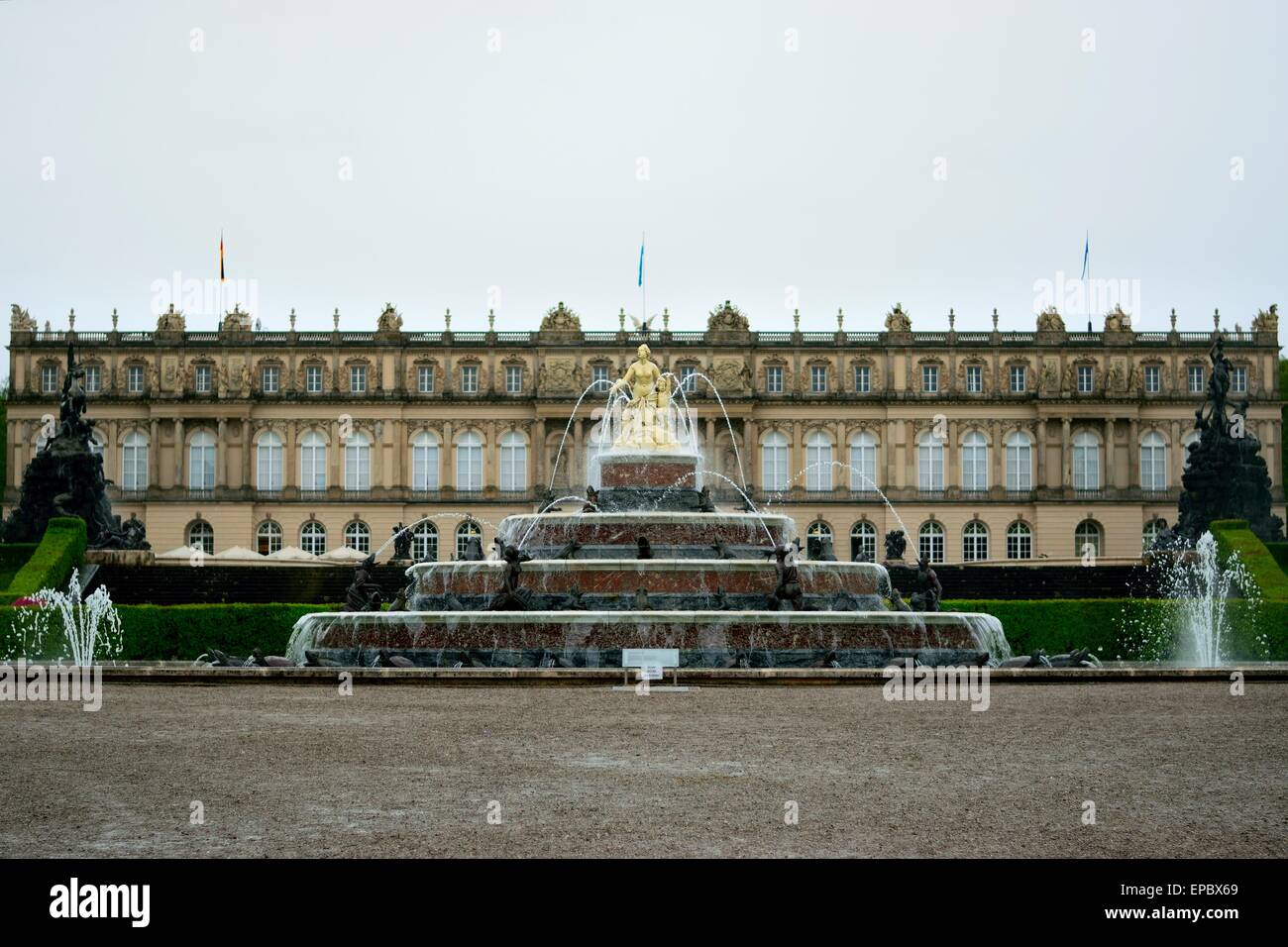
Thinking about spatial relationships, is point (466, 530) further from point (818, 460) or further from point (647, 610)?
point (647, 610)

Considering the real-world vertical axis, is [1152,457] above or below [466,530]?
above

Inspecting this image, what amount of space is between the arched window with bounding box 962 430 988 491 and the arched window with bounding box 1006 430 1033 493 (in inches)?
44.8

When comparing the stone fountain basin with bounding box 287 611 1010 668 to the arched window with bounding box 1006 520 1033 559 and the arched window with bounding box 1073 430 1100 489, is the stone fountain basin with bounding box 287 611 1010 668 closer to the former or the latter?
A: the arched window with bounding box 1006 520 1033 559

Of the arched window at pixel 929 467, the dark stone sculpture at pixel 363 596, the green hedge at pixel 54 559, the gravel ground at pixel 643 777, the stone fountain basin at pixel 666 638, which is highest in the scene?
the arched window at pixel 929 467

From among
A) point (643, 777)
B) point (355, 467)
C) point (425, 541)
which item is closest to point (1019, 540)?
point (425, 541)

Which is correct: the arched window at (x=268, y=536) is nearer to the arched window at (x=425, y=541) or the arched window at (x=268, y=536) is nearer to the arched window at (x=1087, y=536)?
the arched window at (x=425, y=541)

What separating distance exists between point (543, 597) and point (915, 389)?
5720cm

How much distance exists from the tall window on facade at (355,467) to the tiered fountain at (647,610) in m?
49.2

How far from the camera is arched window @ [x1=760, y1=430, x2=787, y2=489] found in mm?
78688

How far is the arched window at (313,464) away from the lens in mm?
77875

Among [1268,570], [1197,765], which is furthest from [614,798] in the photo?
[1268,570]

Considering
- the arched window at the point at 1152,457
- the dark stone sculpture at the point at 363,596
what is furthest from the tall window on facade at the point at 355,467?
the dark stone sculpture at the point at 363,596

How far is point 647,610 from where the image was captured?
21969mm

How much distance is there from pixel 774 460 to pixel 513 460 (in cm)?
1236
